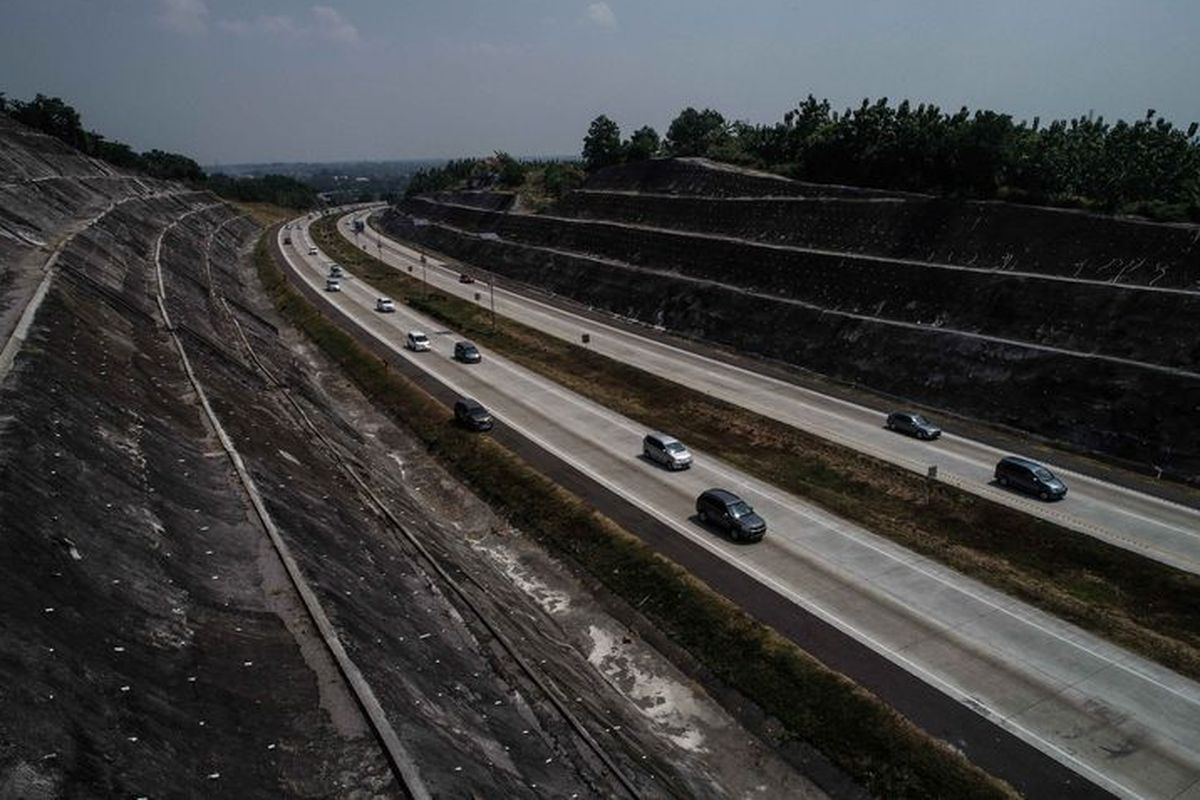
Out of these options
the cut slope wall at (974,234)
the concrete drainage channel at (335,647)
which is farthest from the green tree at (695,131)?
the concrete drainage channel at (335,647)

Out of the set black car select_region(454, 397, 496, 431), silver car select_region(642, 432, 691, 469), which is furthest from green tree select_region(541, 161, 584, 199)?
silver car select_region(642, 432, 691, 469)

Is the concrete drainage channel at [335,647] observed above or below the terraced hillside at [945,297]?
below

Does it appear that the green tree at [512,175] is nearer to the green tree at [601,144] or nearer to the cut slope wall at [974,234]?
the green tree at [601,144]

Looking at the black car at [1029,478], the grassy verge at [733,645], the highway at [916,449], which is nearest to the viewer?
the grassy verge at [733,645]

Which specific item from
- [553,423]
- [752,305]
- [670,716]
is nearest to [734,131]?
[752,305]

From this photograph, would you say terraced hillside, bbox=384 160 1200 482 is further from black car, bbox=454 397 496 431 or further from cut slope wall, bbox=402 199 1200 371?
black car, bbox=454 397 496 431

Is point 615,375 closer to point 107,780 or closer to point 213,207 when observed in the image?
point 107,780

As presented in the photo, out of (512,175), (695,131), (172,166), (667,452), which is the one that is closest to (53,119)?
(172,166)

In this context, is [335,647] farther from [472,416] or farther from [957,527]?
[472,416]
